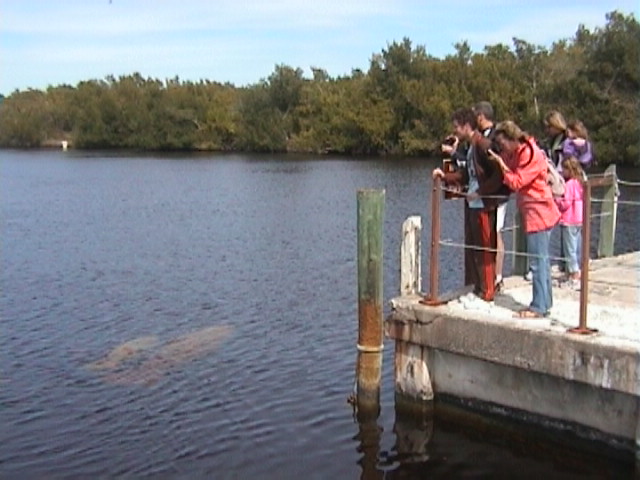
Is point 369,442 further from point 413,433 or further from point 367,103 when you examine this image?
point 367,103

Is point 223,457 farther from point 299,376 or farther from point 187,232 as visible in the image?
point 187,232

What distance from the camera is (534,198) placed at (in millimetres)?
9234

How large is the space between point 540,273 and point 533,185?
2.95ft

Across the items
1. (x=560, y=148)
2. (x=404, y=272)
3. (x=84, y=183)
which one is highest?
(x=560, y=148)

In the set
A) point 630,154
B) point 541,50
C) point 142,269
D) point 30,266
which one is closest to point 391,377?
point 142,269

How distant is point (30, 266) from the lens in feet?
70.9

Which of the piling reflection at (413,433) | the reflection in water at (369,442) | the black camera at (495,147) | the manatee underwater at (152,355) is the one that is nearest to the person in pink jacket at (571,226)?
the black camera at (495,147)

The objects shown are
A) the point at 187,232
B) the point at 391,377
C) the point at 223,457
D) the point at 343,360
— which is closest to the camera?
the point at 223,457

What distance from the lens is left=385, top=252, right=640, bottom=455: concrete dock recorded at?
816cm

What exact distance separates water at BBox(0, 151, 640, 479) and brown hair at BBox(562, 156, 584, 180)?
Answer: 10.4 feet

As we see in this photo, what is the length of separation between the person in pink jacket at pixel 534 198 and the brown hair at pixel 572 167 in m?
1.33

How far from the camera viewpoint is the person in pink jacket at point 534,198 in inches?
360

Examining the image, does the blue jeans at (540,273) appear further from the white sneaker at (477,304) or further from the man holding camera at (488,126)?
the man holding camera at (488,126)

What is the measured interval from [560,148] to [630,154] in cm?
4562
